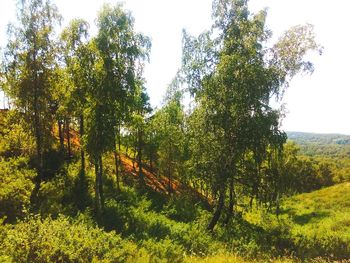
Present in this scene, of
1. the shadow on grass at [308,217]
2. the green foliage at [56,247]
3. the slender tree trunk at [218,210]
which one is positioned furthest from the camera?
the shadow on grass at [308,217]

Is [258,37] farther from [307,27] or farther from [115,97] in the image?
[115,97]

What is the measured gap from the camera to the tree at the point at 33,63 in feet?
67.6

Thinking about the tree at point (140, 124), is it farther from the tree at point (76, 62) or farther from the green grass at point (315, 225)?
the green grass at point (315, 225)

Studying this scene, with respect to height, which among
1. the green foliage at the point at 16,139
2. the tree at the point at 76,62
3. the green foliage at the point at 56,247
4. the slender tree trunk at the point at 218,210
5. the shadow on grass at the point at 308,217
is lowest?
the shadow on grass at the point at 308,217

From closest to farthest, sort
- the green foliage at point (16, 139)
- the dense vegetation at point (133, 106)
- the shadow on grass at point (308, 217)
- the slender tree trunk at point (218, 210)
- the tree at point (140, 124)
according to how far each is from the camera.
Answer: the dense vegetation at point (133, 106)
the slender tree trunk at point (218, 210)
the green foliage at point (16, 139)
the tree at point (140, 124)
the shadow on grass at point (308, 217)

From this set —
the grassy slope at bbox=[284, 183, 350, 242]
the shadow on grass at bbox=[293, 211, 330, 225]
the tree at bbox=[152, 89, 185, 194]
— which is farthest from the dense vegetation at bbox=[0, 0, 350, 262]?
the shadow on grass at bbox=[293, 211, 330, 225]

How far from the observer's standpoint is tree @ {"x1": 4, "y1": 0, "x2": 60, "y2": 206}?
20.6 m

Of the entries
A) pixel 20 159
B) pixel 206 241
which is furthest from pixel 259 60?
pixel 20 159

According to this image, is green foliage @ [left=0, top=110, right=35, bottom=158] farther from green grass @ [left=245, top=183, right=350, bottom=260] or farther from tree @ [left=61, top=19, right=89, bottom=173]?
green grass @ [left=245, top=183, right=350, bottom=260]

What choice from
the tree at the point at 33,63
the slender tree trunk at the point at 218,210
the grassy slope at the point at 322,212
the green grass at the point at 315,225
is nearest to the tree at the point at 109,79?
the tree at the point at 33,63

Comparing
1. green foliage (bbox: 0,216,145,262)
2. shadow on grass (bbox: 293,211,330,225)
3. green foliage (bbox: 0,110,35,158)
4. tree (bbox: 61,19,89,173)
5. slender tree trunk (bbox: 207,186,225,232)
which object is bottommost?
shadow on grass (bbox: 293,211,330,225)

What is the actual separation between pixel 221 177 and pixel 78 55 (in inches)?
446

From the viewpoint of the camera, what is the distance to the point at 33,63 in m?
20.8

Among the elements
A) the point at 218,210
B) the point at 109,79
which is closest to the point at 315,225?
the point at 218,210
